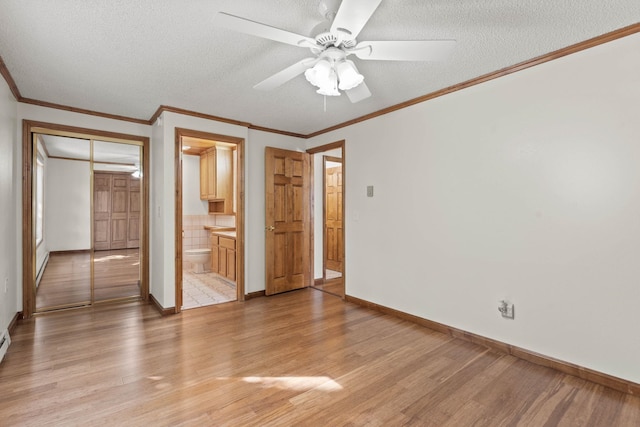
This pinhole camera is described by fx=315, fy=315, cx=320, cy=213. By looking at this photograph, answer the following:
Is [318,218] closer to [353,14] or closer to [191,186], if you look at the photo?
[191,186]

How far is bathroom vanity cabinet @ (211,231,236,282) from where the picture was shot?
5105 millimetres

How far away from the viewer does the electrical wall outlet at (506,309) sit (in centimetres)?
267

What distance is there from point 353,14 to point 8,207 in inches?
140

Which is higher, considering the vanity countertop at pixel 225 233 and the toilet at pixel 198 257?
the vanity countertop at pixel 225 233

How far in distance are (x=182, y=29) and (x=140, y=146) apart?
2613mm

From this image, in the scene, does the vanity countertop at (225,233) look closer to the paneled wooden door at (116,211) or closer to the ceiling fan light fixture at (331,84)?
the paneled wooden door at (116,211)

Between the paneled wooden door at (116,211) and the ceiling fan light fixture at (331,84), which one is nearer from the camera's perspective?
the ceiling fan light fixture at (331,84)

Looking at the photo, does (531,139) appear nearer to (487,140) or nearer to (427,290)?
(487,140)

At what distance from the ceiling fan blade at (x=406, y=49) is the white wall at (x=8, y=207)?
9.96 ft

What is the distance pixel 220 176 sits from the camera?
5.71 metres

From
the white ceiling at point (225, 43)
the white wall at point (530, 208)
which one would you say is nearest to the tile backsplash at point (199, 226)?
the white ceiling at point (225, 43)

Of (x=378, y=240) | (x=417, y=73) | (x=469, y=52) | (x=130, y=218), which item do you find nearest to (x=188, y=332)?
(x=130, y=218)

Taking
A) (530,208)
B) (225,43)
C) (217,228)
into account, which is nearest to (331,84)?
(225,43)

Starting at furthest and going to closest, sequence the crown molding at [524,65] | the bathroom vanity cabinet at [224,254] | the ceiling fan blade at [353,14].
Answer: the bathroom vanity cabinet at [224,254]
the crown molding at [524,65]
the ceiling fan blade at [353,14]
